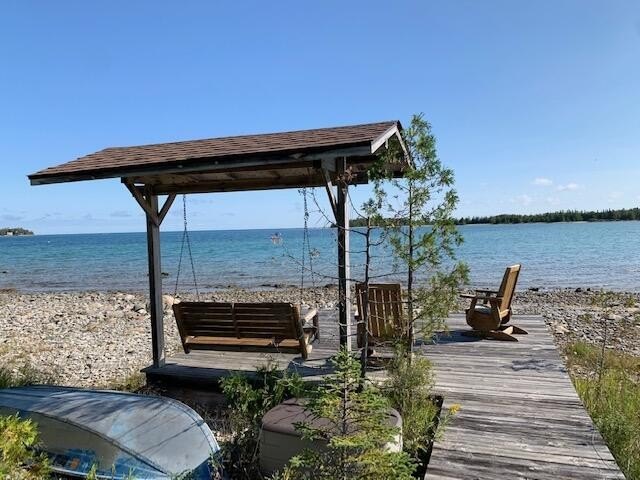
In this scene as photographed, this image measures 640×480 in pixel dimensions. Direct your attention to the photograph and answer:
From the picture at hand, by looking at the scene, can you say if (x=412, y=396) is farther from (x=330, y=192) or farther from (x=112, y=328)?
(x=112, y=328)

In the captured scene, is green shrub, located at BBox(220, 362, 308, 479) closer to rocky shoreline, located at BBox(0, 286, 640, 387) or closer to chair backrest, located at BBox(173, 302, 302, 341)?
chair backrest, located at BBox(173, 302, 302, 341)

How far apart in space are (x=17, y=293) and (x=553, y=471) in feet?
78.2

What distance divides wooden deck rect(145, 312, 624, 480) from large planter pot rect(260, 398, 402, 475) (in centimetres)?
74

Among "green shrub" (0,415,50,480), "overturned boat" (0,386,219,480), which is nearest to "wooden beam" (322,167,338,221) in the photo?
"overturned boat" (0,386,219,480)

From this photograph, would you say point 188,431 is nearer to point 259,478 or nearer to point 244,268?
point 259,478

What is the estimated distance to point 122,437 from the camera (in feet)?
11.2

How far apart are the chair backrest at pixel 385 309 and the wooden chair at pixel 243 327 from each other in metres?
0.80

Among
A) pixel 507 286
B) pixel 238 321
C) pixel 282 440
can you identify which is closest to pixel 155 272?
pixel 238 321

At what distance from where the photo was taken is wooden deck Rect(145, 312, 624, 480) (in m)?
3.24

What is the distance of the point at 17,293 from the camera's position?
21.5 m

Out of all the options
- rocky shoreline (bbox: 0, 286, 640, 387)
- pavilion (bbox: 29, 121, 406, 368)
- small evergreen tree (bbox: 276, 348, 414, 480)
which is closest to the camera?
small evergreen tree (bbox: 276, 348, 414, 480)

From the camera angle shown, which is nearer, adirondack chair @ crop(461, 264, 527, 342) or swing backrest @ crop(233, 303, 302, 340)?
swing backrest @ crop(233, 303, 302, 340)

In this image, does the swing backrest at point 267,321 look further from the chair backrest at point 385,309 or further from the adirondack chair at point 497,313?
the adirondack chair at point 497,313

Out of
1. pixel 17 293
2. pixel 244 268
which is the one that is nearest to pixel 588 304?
pixel 244 268
